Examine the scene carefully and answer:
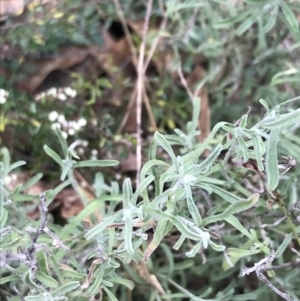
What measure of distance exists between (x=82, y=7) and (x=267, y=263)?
30.5 inches

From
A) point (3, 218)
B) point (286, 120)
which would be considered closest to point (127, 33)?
point (3, 218)

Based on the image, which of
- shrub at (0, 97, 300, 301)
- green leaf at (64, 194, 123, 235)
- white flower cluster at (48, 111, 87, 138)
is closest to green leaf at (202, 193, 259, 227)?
shrub at (0, 97, 300, 301)

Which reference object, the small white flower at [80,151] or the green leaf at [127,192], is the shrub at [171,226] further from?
the small white flower at [80,151]

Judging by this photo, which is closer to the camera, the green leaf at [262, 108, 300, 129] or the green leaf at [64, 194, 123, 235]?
the green leaf at [262, 108, 300, 129]

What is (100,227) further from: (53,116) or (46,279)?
(53,116)

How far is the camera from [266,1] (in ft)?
2.76

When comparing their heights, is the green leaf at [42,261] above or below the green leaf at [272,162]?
below

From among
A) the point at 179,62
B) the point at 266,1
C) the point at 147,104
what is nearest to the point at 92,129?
the point at 147,104

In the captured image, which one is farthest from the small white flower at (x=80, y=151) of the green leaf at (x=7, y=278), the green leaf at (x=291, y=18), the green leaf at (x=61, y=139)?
the green leaf at (x=291, y=18)

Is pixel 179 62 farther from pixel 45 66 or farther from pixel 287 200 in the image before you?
pixel 287 200

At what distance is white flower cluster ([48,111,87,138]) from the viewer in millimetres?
1019

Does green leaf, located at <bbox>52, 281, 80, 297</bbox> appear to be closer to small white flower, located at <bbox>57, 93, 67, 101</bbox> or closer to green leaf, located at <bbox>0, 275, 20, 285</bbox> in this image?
green leaf, located at <bbox>0, 275, 20, 285</bbox>

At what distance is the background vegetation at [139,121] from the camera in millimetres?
812

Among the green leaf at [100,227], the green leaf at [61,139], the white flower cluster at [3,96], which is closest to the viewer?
the green leaf at [100,227]
